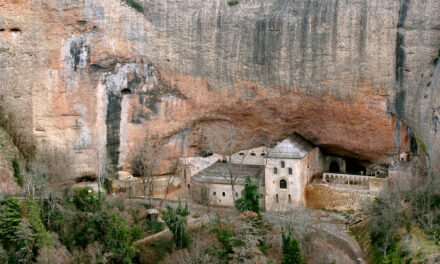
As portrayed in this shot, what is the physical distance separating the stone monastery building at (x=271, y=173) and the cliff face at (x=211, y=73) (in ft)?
7.29

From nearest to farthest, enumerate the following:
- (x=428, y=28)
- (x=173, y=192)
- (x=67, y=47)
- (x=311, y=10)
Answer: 1. (x=428, y=28)
2. (x=311, y=10)
3. (x=67, y=47)
4. (x=173, y=192)

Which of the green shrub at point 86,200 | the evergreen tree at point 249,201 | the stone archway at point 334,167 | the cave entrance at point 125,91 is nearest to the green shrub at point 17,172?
the green shrub at point 86,200

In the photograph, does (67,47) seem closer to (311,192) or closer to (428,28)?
(311,192)

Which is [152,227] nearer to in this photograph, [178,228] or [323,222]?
[178,228]

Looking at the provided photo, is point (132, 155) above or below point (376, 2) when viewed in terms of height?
below

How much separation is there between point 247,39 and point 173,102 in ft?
24.9

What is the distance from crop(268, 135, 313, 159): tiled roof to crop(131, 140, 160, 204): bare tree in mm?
9225

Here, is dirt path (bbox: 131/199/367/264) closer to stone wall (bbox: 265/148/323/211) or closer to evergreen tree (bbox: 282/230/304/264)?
stone wall (bbox: 265/148/323/211)

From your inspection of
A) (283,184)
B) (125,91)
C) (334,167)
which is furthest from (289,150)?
(125,91)

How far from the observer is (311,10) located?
40.2 metres

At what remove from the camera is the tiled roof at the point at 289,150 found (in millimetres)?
42500

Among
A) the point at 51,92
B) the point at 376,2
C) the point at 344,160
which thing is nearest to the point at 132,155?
the point at 51,92

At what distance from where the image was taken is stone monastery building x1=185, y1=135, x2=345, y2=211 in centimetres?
4269

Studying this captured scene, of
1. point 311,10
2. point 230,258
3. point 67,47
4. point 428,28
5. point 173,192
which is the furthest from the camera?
point 173,192
